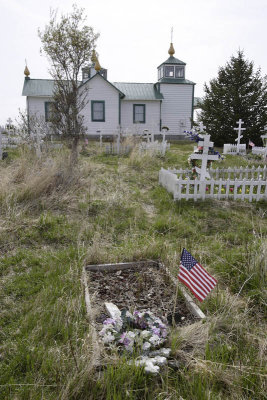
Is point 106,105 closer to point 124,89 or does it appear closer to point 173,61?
point 124,89

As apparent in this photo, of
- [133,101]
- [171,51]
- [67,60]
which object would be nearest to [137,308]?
[67,60]

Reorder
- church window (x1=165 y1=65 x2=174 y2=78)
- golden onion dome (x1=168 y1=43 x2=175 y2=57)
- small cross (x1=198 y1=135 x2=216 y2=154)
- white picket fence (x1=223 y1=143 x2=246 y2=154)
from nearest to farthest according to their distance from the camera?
small cross (x1=198 y1=135 x2=216 y2=154), white picket fence (x1=223 y1=143 x2=246 y2=154), church window (x1=165 y1=65 x2=174 y2=78), golden onion dome (x1=168 y1=43 x2=175 y2=57)

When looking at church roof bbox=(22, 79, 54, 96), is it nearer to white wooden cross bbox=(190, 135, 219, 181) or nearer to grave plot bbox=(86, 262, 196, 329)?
white wooden cross bbox=(190, 135, 219, 181)

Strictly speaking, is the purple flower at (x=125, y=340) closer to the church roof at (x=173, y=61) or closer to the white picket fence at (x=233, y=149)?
the white picket fence at (x=233, y=149)

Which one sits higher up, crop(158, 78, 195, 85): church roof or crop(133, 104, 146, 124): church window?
crop(158, 78, 195, 85): church roof

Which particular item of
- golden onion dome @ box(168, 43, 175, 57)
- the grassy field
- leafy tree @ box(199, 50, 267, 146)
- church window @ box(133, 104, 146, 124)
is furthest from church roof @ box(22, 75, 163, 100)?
the grassy field

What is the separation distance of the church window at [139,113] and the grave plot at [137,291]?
70.1 ft

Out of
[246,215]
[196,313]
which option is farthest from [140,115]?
[196,313]

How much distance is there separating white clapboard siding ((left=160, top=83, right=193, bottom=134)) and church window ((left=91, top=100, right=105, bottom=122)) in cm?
A: 478

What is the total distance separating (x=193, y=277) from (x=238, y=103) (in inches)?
812

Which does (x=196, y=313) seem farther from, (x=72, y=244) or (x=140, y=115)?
(x=140, y=115)

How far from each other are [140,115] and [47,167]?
17.8m

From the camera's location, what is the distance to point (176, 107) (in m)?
24.7

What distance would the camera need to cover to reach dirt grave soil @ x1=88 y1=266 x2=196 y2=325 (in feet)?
10.2
